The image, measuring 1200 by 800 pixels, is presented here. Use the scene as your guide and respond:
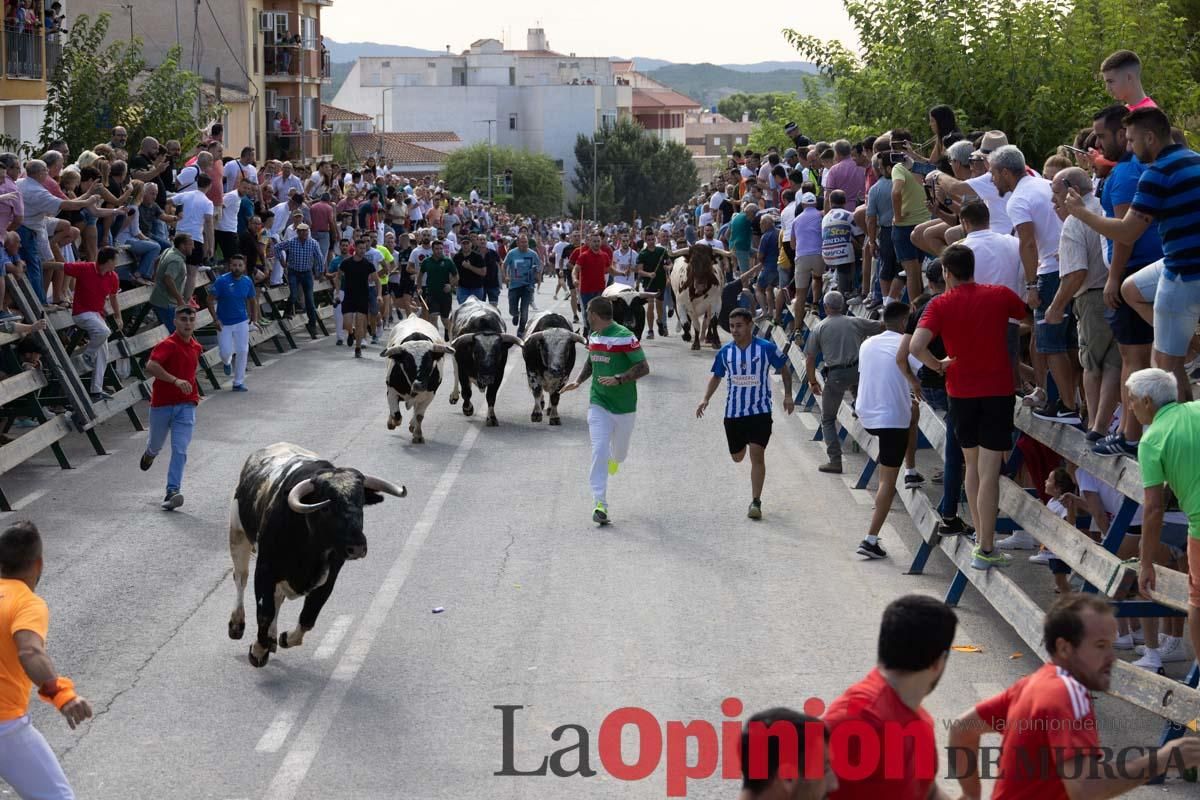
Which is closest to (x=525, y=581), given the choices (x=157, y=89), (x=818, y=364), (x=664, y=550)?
(x=664, y=550)

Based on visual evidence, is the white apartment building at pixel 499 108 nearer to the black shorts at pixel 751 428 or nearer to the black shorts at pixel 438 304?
the black shorts at pixel 438 304

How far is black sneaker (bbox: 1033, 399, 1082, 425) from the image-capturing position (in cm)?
1130

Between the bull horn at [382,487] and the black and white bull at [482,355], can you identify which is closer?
the bull horn at [382,487]

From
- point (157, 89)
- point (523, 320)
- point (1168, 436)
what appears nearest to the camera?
point (1168, 436)

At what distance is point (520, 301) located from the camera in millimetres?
28656

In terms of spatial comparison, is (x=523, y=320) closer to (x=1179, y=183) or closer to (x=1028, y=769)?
(x=1179, y=183)

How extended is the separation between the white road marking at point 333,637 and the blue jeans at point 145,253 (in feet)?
41.0

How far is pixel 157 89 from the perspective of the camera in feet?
102

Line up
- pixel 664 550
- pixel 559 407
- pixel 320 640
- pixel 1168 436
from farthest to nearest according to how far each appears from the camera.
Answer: pixel 559 407 → pixel 664 550 → pixel 320 640 → pixel 1168 436

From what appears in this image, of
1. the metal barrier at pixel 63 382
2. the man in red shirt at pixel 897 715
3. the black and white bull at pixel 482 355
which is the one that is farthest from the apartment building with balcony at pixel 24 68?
the man in red shirt at pixel 897 715

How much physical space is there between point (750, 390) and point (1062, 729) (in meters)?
9.66

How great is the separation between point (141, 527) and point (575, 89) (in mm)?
124208

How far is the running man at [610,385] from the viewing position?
14945 mm

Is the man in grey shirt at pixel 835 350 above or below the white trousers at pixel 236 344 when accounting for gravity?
above
